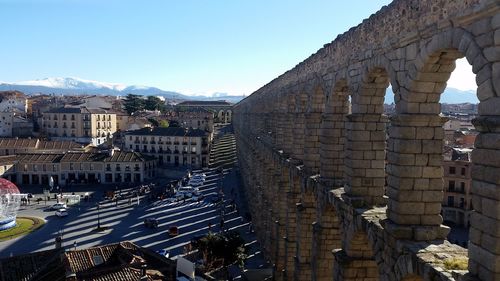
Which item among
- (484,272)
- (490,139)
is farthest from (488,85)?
(484,272)

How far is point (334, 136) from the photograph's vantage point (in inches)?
642

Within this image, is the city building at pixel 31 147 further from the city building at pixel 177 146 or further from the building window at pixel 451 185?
the building window at pixel 451 185

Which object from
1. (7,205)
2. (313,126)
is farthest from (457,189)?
(7,205)

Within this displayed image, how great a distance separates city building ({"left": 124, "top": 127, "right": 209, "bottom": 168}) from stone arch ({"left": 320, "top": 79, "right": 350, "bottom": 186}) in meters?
63.4

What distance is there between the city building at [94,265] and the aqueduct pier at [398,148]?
292 inches

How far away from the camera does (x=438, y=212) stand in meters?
→ 10.2

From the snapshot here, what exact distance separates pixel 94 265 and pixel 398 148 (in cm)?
1853

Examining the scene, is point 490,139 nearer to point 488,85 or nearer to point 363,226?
point 488,85

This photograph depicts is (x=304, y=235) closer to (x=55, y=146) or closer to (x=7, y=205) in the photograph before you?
(x=7, y=205)

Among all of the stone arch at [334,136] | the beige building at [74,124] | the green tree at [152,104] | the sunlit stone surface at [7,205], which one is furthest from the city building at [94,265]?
the green tree at [152,104]

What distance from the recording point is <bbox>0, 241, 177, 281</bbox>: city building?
2216 centimetres

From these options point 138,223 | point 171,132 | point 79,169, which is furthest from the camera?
point 171,132

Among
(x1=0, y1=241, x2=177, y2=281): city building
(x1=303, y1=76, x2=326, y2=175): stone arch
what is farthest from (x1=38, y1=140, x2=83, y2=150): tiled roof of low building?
(x1=303, y1=76, x2=326, y2=175): stone arch

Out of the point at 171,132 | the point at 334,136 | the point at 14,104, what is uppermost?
the point at 14,104
